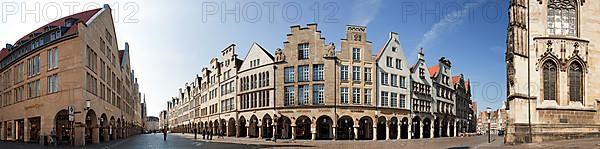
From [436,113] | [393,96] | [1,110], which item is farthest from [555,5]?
[1,110]

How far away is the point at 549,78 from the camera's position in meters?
30.7

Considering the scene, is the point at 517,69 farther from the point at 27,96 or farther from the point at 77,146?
the point at 27,96

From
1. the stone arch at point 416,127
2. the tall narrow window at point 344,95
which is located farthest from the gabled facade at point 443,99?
the tall narrow window at point 344,95

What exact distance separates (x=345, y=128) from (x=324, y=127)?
2503mm

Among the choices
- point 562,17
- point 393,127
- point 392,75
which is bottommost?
point 393,127

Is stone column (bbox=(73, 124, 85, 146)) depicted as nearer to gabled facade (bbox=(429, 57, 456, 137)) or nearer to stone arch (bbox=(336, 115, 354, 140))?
stone arch (bbox=(336, 115, 354, 140))

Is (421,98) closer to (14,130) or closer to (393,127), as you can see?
(393,127)

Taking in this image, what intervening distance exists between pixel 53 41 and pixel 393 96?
38669mm

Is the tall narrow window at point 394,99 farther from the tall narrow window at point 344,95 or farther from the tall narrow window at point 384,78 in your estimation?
the tall narrow window at point 344,95

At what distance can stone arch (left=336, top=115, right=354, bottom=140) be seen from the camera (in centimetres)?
5568

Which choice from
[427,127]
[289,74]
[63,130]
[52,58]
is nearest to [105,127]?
[63,130]

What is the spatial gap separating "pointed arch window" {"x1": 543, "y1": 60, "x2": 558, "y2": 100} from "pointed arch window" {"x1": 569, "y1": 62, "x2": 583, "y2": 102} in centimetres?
110

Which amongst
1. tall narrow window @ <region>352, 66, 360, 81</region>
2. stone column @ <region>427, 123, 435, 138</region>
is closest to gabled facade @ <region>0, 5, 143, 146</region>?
tall narrow window @ <region>352, 66, 360, 81</region>

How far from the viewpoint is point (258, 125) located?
2360 inches
